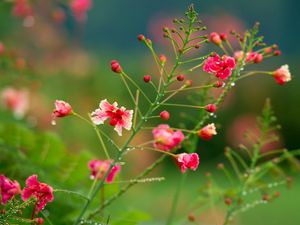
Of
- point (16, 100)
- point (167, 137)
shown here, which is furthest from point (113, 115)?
point (16, 100)

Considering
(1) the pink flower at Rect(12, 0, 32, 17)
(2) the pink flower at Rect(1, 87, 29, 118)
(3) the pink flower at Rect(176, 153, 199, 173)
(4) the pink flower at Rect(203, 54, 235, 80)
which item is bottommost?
(3) the pink flower at Rect(176, 153, 199, 173)

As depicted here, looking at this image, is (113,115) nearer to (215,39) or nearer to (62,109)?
(62,109)

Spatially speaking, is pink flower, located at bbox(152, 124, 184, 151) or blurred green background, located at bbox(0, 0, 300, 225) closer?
pink flower, located at bbox(152, 124, 184, 151)

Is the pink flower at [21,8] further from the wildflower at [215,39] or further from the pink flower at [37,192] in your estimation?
the pink flower at [37,192]

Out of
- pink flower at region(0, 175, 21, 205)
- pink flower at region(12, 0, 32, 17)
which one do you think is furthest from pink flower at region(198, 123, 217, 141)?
pink flower at region(12, 0, 32, 17)

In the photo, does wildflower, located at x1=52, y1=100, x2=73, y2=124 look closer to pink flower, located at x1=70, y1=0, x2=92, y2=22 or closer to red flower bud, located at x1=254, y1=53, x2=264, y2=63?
red flower bud, located at x1=254, y1=53, x2=264, y2=63
